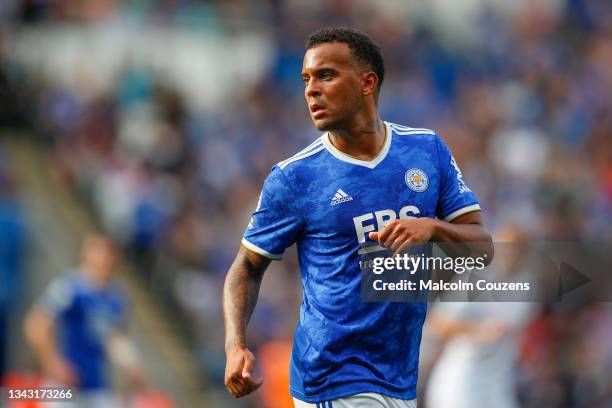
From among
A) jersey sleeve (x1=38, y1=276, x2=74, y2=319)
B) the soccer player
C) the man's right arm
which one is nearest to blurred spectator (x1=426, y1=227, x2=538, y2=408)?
jersey sleeve (x1=38, y1=276, x2=74, y2=319)

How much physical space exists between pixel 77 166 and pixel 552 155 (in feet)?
20.8

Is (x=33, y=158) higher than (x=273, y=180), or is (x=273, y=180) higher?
(x=33, y=158)

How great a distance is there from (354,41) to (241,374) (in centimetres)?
164

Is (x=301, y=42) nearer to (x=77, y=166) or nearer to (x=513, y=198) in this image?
(x=77, y=166)

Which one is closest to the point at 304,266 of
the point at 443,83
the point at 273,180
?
the point at 273,180

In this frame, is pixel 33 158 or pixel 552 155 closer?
pixel 552 155

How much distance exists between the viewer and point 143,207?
571 inches

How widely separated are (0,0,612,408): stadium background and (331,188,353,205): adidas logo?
675 cm

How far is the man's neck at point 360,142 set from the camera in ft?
18.1

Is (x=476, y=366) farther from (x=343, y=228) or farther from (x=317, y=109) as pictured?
(x=317, y=109)

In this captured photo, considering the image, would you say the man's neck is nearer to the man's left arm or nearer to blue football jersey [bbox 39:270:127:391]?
the man's left arm

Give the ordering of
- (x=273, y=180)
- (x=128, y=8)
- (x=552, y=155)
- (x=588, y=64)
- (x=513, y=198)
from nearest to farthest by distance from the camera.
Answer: (x=273, y=180) < (x=513, y=198) < (x=552, y=155) < (x=588, y=64) < (x=128, y=8)

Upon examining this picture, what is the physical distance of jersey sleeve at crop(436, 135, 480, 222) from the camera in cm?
564

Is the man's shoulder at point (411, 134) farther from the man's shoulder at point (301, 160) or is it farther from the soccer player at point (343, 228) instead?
the man's shoulder at point (301, 160)
